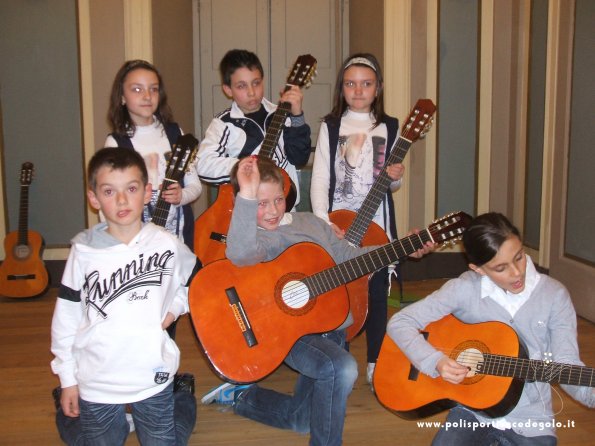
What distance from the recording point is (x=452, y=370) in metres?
1.92

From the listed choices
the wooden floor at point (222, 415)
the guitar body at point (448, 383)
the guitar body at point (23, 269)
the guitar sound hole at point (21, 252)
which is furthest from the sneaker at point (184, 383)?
the guitar sound hole at point (21, 252)

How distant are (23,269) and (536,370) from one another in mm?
3808

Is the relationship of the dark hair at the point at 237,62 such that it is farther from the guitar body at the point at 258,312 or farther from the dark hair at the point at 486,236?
the dark hair at the point at 486,236

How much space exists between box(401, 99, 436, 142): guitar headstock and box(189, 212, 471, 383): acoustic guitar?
1.64 ft

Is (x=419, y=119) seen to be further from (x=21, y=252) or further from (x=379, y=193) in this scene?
(x=21, y=252)

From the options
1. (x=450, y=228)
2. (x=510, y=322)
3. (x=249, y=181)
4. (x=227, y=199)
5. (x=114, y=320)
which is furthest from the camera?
(x=227, y=199)

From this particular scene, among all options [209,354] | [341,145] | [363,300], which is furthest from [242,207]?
[341,145]

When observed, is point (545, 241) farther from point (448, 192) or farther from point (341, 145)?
point (341, 145)

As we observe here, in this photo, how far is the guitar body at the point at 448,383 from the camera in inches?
74.8

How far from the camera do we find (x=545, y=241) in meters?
4.43

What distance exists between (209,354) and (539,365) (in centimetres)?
101

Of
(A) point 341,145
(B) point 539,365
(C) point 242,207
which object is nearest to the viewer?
(B) point 539,365

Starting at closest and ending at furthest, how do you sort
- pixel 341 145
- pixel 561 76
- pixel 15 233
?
pixel 341 145 → pixel 561 76 → pixel 15 233

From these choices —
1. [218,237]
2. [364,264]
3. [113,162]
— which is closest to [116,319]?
[113,162]
